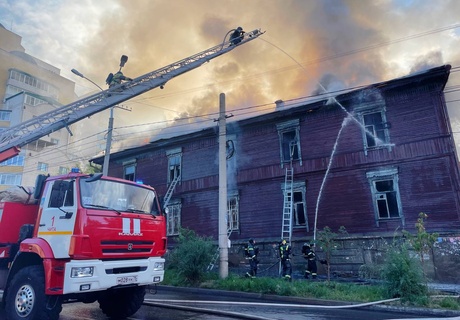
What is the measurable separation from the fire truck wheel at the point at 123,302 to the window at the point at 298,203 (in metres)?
10.9

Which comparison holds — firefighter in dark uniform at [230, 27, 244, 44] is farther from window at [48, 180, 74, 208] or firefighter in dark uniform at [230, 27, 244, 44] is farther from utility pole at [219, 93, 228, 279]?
window at [48, 180, 74, 208]

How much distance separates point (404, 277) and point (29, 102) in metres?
53.8

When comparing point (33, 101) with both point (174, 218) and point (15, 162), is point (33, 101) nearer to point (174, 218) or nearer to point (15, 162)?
point (15, 162)

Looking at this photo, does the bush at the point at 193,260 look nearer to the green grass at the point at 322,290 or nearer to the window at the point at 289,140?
the green grass at the point at 322,290

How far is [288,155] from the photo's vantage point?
17.3m

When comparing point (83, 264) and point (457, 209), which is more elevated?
point (457, 209)

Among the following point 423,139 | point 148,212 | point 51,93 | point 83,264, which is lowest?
point 83,264

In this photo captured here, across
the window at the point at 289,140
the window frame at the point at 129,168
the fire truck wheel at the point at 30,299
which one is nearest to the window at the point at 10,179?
the window frame at the point at 129,168

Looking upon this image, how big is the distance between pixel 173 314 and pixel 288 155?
11959 millimetres

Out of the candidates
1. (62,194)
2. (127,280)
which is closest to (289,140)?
(127,280)

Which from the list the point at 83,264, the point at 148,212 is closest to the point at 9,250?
the point at 83,264

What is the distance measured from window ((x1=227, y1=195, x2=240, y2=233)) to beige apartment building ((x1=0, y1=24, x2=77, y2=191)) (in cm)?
2608

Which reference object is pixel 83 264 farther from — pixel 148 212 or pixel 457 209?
pixel 457 209

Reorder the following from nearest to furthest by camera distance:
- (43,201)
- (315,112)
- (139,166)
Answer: (43,201)
(315,112)
(139,166)
